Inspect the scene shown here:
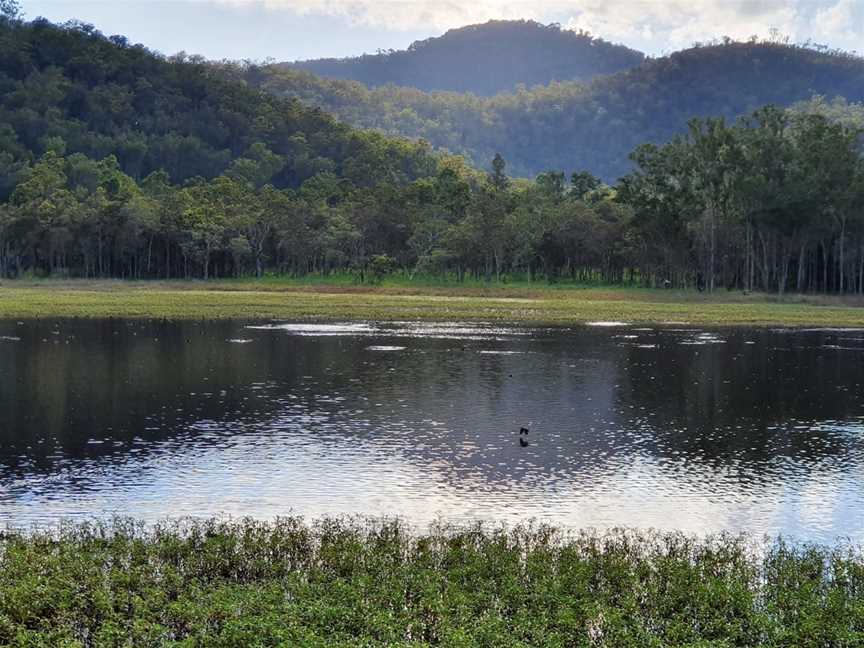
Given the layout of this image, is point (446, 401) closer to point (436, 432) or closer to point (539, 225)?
point (436, 432)

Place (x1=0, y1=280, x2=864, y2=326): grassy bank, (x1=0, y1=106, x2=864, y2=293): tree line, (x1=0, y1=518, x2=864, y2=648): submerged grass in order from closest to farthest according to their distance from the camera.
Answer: (x1=0, y1=518, x2=864, y2=648): submerged grass
(x1=0, y1=280, x2=864, y2=326): grassy bank
(x1=0, y1=106, x2=864, y2=293): tree line

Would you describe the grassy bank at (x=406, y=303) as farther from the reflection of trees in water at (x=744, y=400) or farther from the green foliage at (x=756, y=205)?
the reflection of trees in water at (x=744, y=400)

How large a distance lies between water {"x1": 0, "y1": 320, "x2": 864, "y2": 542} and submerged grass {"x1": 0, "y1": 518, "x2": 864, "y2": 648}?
328 cm

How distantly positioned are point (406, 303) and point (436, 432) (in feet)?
232

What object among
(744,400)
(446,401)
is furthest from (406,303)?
(744,400)

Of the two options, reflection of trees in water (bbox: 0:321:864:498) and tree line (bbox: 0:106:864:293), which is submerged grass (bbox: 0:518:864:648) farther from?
tree line (bbox: 0:106:864:293)

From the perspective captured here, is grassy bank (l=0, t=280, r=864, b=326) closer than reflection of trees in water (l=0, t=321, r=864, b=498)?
No

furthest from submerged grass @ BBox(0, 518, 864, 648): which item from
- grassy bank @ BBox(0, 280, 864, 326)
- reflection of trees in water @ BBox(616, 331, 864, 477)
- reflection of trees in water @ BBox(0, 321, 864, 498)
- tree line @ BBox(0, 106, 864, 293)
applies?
tree line @ BBox(0, 106, 864, 293)

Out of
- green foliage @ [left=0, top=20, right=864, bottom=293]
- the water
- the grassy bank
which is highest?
green foliage @ [left=0, top=20, right=864, bottom=293]

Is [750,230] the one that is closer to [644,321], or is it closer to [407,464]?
[644,321]

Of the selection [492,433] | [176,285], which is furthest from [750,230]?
[492,433]

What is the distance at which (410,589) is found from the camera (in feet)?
58.1

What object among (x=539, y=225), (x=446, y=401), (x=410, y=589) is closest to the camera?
(x=410, y=589)

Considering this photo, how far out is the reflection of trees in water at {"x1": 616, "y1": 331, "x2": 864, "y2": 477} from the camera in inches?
1321
